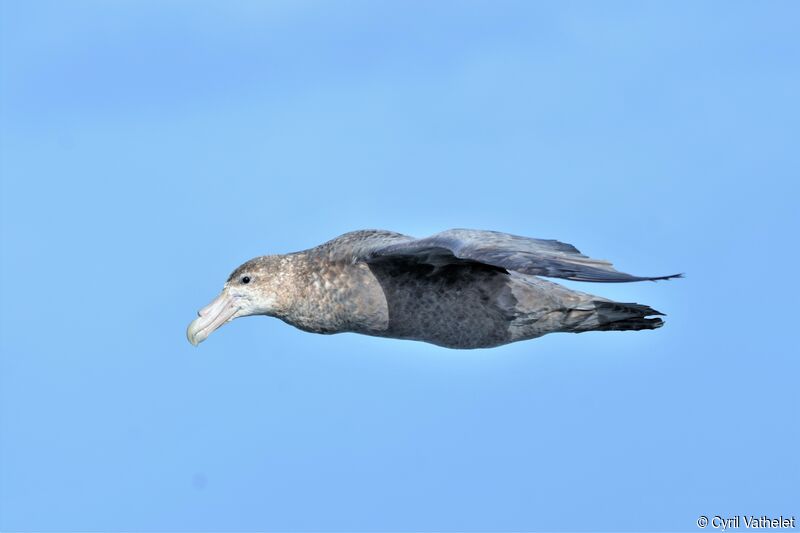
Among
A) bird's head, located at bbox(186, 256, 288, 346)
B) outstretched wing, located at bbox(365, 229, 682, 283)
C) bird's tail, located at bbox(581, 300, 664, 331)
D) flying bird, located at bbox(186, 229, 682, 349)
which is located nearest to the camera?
outstretched wing, located at bbox(365, 229, 682, 283)

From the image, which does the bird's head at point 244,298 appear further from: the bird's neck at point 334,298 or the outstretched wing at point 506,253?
the outstretched wing at point 506,253

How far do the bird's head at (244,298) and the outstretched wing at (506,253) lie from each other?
4.10 feet

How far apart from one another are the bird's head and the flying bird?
0.04 feet

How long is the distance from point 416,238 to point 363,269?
2.30 feet

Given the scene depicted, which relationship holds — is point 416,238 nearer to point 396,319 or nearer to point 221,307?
point 396,319

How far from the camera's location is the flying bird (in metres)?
16.9

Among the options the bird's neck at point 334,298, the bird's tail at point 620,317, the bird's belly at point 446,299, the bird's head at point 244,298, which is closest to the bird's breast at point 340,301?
the bird's neck at point 334,298

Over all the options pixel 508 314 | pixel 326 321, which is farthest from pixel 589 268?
pixel 326 321

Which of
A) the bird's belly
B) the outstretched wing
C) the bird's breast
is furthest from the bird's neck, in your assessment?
the outstretched wing

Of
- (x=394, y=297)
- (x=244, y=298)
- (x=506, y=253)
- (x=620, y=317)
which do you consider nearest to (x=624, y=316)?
(x=620, y=317)

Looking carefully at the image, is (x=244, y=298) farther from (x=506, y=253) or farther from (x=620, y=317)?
(x=620, y=317)

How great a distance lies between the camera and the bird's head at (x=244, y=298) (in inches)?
681

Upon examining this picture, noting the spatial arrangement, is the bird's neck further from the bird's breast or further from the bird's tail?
the bird's tail

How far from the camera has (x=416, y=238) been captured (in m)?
17.0
